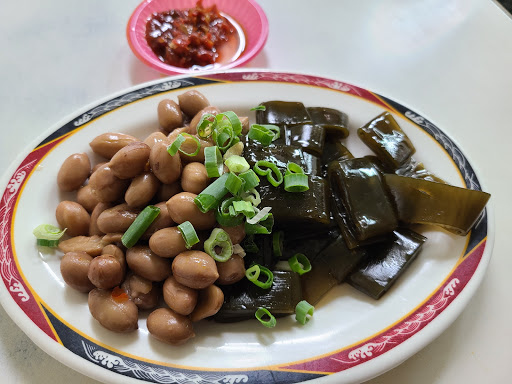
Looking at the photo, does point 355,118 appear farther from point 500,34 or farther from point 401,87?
point 500,34

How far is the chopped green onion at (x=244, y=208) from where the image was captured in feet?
6.03

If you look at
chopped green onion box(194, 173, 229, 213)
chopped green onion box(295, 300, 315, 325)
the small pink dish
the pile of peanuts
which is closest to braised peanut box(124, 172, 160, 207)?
the pile of peanuts

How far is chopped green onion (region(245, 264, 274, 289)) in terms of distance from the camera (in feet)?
6.28

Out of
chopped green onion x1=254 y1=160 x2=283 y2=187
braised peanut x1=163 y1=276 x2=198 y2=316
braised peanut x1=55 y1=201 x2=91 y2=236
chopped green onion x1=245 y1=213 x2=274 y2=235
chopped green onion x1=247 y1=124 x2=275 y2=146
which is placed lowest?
braised peanut x1=55 y1=201 x2=91 y2=236

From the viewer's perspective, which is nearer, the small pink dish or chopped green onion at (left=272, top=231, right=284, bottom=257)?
chopped green onion at (left=272, top=231, right=284, bottom=257)

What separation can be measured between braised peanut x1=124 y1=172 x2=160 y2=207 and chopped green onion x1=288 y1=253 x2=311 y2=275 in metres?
0.74

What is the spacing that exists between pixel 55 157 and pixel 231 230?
1.12 m

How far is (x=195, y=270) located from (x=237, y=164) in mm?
523

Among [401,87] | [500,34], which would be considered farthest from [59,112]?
[500,34]

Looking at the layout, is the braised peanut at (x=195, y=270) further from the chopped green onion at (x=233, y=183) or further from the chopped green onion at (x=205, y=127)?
the chopped green onion at (x=205, y=127)

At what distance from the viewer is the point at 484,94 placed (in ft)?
10.4

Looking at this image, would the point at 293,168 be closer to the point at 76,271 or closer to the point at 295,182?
the point at 295,182

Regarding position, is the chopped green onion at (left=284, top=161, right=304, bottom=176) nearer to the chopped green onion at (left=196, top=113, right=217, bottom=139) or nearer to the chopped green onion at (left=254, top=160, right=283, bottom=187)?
the chopped green onion at (left=254, top=160, right=283, bottom=187)

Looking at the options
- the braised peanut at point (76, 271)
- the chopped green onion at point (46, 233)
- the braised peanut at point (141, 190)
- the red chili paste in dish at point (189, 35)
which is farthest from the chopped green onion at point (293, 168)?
the red chili paste in dish at point (189, 35)
